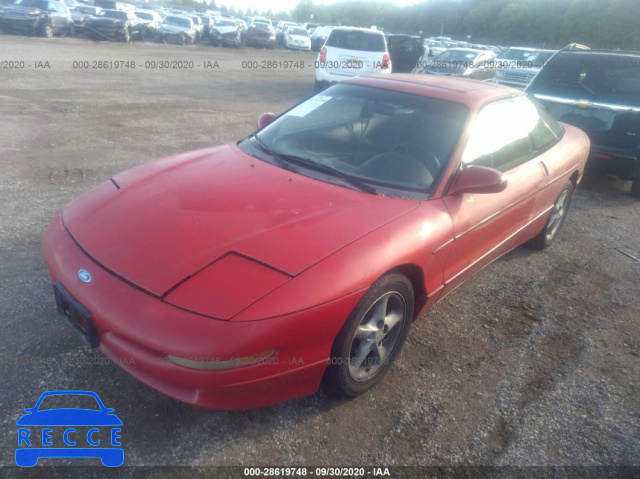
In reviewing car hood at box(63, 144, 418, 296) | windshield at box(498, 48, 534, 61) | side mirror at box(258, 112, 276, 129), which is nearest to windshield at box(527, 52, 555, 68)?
windshield at box(498, 48, 534, 61)

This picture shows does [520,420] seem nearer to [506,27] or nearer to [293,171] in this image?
[293,171]

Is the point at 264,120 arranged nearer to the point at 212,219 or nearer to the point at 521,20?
the point at 212,219

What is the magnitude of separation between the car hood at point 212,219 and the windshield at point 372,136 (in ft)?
0.81

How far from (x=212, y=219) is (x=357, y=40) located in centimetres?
Result: 1151

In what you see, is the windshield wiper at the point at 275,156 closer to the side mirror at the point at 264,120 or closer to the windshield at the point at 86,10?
the side mirror at the point at 264,120

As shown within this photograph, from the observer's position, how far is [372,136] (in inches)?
131

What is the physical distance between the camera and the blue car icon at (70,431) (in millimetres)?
2125

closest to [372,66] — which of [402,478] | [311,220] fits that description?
[311,220]

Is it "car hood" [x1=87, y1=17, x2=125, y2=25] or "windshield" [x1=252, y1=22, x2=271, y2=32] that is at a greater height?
"car hood" [x1=87, y1=17, x2=125, y2=25]

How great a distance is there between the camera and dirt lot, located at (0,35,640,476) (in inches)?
90.4

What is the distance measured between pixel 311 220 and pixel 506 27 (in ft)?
182

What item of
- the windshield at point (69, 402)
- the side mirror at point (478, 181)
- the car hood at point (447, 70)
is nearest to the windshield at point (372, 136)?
the side mirror at point (478, 181)

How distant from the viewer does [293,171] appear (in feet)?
9.88

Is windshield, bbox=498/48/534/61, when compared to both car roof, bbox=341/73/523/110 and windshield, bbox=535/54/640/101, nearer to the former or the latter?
windshield, bbox=535/54/640/101
